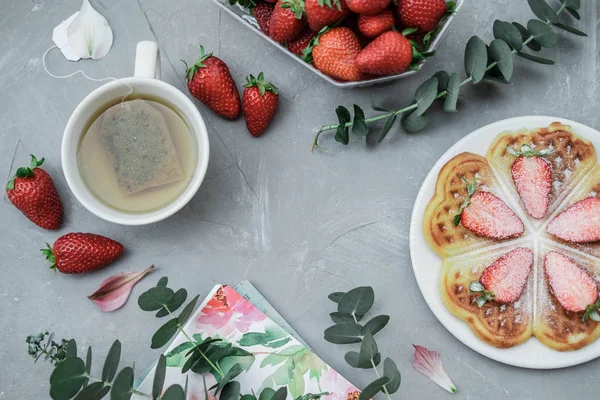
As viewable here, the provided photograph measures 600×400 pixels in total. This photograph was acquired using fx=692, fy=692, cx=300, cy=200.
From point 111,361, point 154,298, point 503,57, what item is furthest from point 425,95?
point 111,361

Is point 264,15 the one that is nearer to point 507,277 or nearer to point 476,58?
point 476,58

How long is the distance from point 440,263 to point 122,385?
57 cm

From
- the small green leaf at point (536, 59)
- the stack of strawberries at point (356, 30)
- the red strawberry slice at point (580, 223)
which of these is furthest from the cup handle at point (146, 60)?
the red strawberry slice at point (580, 223)

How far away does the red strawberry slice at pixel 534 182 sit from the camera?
3.93 feet

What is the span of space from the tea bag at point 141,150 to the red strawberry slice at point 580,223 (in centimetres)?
66

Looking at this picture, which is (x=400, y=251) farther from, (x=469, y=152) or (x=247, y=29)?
(x=247, y=29)

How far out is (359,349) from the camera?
1.23 metres

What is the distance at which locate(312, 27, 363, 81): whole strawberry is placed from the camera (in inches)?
44.5

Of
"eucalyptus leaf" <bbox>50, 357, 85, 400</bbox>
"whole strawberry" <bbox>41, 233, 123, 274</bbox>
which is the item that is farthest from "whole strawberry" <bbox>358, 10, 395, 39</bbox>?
"eucalyptus leaf" <bbox>50, 357, 85, 400</bbox>

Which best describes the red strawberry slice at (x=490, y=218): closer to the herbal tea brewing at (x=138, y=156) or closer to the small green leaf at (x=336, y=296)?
the small green leaf at (x=336, y=296)

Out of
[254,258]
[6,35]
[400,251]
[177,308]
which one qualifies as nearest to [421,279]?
[400,251]

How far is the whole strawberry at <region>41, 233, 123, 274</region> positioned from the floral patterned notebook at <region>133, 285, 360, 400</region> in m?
0.19

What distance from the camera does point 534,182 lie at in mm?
1201

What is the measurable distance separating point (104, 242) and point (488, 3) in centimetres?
82
